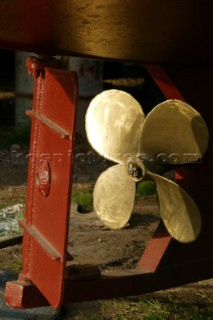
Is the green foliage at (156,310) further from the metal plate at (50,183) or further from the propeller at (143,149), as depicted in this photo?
the metal plate at (50,183)

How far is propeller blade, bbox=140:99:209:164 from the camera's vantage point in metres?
3.89

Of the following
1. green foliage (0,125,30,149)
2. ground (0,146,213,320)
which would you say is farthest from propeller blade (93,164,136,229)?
green foliage (0,125,30,149)

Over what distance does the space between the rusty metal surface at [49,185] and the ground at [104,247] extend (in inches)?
25.8

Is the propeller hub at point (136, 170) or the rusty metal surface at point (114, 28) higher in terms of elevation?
the rusty metal surface at point (114, 28)

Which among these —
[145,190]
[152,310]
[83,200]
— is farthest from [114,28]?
[145,190]

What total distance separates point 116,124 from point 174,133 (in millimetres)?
394

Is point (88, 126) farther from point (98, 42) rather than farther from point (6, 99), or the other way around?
point (6, 99)

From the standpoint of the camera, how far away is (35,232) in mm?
3791

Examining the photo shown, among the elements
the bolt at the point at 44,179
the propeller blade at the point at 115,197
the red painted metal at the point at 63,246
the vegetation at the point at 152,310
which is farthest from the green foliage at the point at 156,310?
the bolt at the point at 44,179

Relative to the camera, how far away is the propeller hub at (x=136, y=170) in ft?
13.2

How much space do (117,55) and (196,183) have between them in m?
0.82

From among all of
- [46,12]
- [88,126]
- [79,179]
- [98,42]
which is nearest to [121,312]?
[88,126]

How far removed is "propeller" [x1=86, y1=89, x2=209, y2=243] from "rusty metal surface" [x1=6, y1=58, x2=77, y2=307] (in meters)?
0.51

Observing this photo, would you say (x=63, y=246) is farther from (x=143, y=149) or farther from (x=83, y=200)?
(x=83, y=200)
